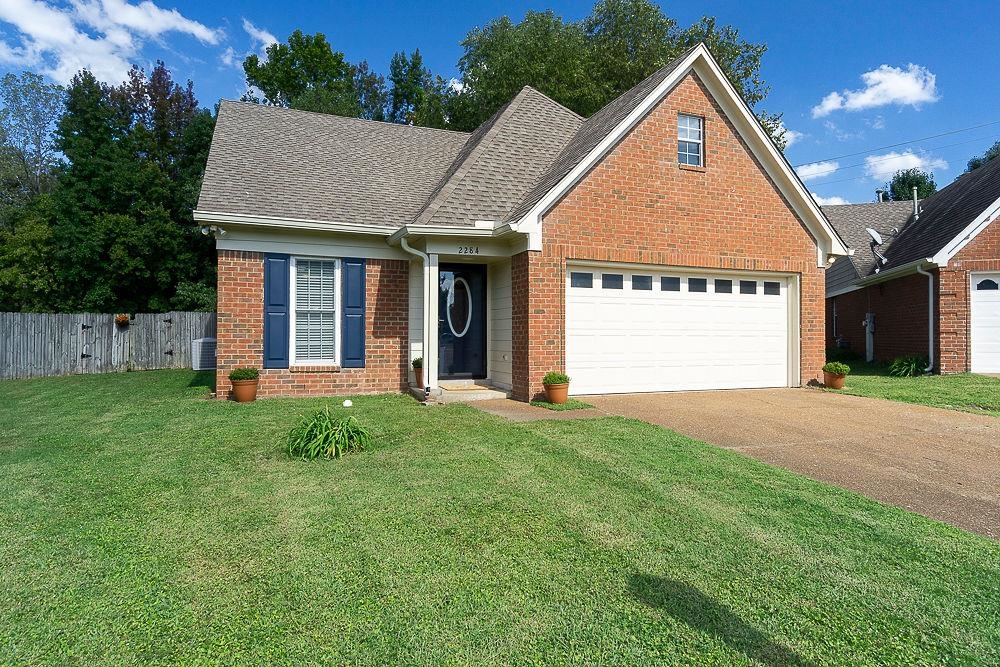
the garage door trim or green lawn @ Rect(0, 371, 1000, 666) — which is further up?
the garage door trim

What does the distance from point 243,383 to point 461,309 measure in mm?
4127

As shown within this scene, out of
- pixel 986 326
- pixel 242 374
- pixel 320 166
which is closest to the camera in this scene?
pixel 242 374

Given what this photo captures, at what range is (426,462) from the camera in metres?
5.42

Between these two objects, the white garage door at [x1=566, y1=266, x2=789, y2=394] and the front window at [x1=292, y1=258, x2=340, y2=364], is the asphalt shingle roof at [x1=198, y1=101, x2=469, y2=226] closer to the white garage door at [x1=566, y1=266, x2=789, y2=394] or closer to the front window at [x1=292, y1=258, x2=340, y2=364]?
the front window at [x1=292, y1=258, x2=340, y2=364]

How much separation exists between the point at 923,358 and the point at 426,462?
575 inches

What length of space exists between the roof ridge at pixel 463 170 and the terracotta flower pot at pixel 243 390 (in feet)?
13.1

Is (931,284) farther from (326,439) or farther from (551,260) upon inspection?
(326,439)

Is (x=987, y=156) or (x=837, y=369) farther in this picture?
(x=987, y=156)

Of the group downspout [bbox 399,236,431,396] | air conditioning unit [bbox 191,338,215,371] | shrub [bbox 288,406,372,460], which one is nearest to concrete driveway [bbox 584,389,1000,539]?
downspout [bbox 399,236,431,396]

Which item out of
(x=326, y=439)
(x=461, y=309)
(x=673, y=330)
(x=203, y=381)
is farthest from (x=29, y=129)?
(x=673, y=330)

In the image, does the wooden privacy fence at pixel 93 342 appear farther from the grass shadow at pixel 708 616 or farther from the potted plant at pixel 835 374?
the grass shadow at pixel 708 616

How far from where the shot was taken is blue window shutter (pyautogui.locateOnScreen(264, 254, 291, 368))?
10070 mm

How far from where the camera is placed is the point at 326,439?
575cm

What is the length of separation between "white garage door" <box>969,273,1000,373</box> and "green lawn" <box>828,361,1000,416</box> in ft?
2.60
